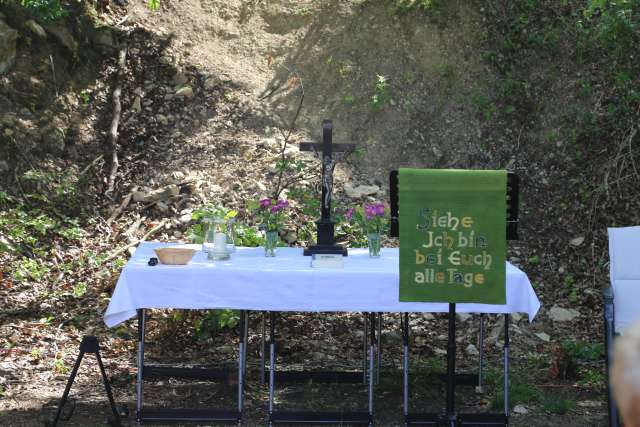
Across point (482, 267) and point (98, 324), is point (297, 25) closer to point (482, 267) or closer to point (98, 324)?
point (98, 324)

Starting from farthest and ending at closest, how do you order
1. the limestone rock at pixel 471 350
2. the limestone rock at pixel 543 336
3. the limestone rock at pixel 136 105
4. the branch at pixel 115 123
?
the limestone rock at pixel 136 105 → the branch at pixel 115 123 → the limestone rock at pixel 543 336 → the limestone rock at pixel 471 350

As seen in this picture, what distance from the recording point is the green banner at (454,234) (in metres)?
4.14

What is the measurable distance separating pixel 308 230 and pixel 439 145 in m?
2.11

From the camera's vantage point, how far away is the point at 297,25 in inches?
413

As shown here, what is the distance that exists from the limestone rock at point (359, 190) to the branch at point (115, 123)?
2397 mm

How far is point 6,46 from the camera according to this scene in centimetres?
910

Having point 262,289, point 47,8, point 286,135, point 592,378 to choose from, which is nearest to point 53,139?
point 47,8

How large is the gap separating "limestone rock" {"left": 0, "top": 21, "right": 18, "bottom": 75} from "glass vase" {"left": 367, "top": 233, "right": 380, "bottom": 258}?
5.43 m

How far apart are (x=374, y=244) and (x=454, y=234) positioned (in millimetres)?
1306

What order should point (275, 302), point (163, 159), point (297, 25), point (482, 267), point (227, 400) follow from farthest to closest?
point (297, 25)
point (163, 159)
point (227, 400)
point (275, 302)
point (482, 267)

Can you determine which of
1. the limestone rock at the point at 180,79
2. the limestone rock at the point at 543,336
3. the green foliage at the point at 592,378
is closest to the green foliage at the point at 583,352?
the green foliage at the point at 592,378

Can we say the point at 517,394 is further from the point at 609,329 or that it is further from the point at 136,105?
the point at 136,105

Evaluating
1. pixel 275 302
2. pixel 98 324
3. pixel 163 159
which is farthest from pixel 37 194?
pixel 275 302

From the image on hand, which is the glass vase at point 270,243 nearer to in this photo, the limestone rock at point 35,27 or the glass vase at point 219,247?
the glass vase at point 219,247
